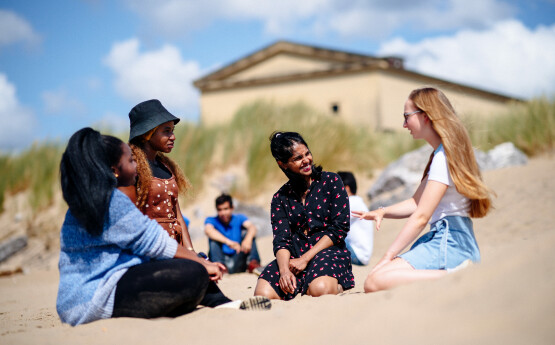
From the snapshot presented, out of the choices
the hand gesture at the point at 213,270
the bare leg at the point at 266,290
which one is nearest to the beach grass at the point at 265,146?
the bare leg at the point at 266,290

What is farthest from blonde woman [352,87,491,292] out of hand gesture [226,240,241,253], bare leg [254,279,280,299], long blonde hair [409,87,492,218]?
hand gesture [226,240,241,253]

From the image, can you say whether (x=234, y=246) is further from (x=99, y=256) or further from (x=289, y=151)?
(x=99, y=256)

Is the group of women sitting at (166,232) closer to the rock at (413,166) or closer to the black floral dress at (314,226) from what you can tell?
the black floral dress at (314,226)

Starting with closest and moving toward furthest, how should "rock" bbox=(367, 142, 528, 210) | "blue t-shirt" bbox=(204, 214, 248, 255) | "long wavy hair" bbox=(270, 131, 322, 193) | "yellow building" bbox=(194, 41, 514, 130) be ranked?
"long wavy hair" bbox=(270, 131, 322, 193)
"blue t-shirt" bbox=(204, 214, 248, 255)
"rock" bbox=(367, 142, 528, 210)
"yellow building" bbox=(194, 41, 514, 130)

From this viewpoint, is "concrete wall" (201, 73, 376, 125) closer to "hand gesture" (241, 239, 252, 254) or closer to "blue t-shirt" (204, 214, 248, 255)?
"blue t-shirt" (204, 214, 248, 255)

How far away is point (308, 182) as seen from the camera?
4516mm

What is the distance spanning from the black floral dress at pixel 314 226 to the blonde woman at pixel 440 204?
2.56ft

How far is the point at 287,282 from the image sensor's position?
4.11 m

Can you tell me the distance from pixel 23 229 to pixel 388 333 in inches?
434

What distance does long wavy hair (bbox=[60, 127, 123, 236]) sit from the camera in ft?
10.1

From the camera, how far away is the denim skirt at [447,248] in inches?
138

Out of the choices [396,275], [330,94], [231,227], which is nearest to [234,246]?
[231,227]

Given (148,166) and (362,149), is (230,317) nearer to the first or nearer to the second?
(148,166)

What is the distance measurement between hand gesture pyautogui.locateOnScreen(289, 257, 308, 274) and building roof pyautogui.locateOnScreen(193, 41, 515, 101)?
751 inches
